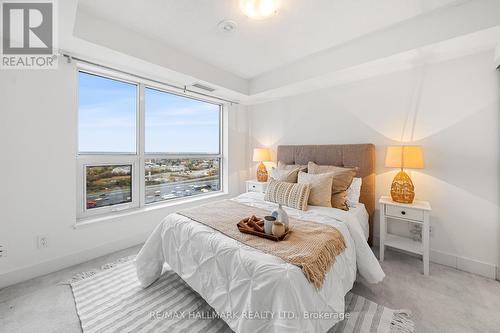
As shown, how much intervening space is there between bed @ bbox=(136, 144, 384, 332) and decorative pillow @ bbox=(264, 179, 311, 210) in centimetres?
9

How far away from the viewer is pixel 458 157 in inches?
87.1

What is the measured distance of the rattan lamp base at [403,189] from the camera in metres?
→ 2.28

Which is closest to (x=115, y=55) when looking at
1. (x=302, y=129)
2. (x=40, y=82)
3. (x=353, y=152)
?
(x=40, y=82)

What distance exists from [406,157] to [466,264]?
1267 millimetres

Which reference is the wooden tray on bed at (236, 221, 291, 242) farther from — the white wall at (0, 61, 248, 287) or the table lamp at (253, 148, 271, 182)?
the table lamp at (253, 148, 271, 182)

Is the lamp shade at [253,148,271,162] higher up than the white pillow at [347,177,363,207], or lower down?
higher up

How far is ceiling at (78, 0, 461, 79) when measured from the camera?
182 centimetres

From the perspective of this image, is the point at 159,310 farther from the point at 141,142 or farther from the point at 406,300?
the point at 141,142

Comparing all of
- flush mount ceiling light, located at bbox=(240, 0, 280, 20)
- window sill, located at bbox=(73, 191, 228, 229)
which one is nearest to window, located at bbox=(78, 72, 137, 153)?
window sill, located at bbox=(73, 191, 228, 229)

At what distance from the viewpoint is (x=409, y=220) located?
218 cm

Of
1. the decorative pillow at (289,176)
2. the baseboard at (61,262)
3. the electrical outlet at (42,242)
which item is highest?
the decorative pillow at (289,176)

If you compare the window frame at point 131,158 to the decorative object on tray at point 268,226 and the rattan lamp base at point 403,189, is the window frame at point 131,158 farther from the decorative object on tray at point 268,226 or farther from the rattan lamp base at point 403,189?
the rattan lamp base at point 403,189

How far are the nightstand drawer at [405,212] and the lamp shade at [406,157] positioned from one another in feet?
1.48

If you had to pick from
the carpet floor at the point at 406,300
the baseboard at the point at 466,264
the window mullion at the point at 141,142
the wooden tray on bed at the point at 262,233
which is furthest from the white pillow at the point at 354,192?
the window mullion at the point at 141,142
